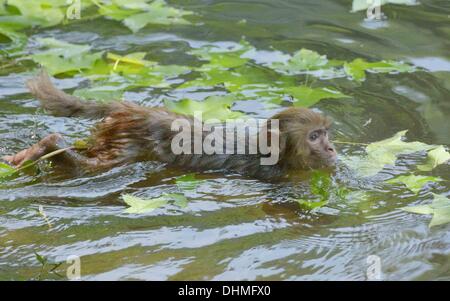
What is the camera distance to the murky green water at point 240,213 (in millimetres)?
5094

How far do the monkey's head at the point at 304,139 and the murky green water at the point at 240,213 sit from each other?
0.16 meters

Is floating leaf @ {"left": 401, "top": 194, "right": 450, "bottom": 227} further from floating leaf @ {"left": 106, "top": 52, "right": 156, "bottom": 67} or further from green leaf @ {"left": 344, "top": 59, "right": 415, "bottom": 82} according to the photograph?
floating leaf @ {"left": 106, "top": 52, "right": 156, "bottom": 67}

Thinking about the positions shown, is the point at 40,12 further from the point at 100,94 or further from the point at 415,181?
the point at 415,181

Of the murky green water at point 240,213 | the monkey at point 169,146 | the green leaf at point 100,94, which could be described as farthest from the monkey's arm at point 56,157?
the green leaf at point 100,94

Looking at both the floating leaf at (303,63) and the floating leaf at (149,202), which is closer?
the floating leaf at (149,202)

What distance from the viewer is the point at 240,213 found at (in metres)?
5.83

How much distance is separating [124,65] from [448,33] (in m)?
3.31

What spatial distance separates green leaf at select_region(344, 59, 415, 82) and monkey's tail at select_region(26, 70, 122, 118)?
8.04ft

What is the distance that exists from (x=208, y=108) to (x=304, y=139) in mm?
903

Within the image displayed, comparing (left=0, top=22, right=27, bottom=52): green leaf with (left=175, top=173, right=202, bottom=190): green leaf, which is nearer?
(left=175, top=173, right=202, bottom=190): green leaf

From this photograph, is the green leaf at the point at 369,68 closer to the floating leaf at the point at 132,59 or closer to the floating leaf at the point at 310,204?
the floating leaf at the point at 132,59

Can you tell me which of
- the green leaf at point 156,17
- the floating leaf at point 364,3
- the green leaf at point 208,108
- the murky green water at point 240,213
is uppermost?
the floating leaf at point 364,3

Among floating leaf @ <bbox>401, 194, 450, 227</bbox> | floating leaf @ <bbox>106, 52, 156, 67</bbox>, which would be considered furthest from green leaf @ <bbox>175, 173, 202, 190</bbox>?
floating leaf @ <bbox>106, 52, 156, 67</bbox>

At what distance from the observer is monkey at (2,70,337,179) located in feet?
20.9
